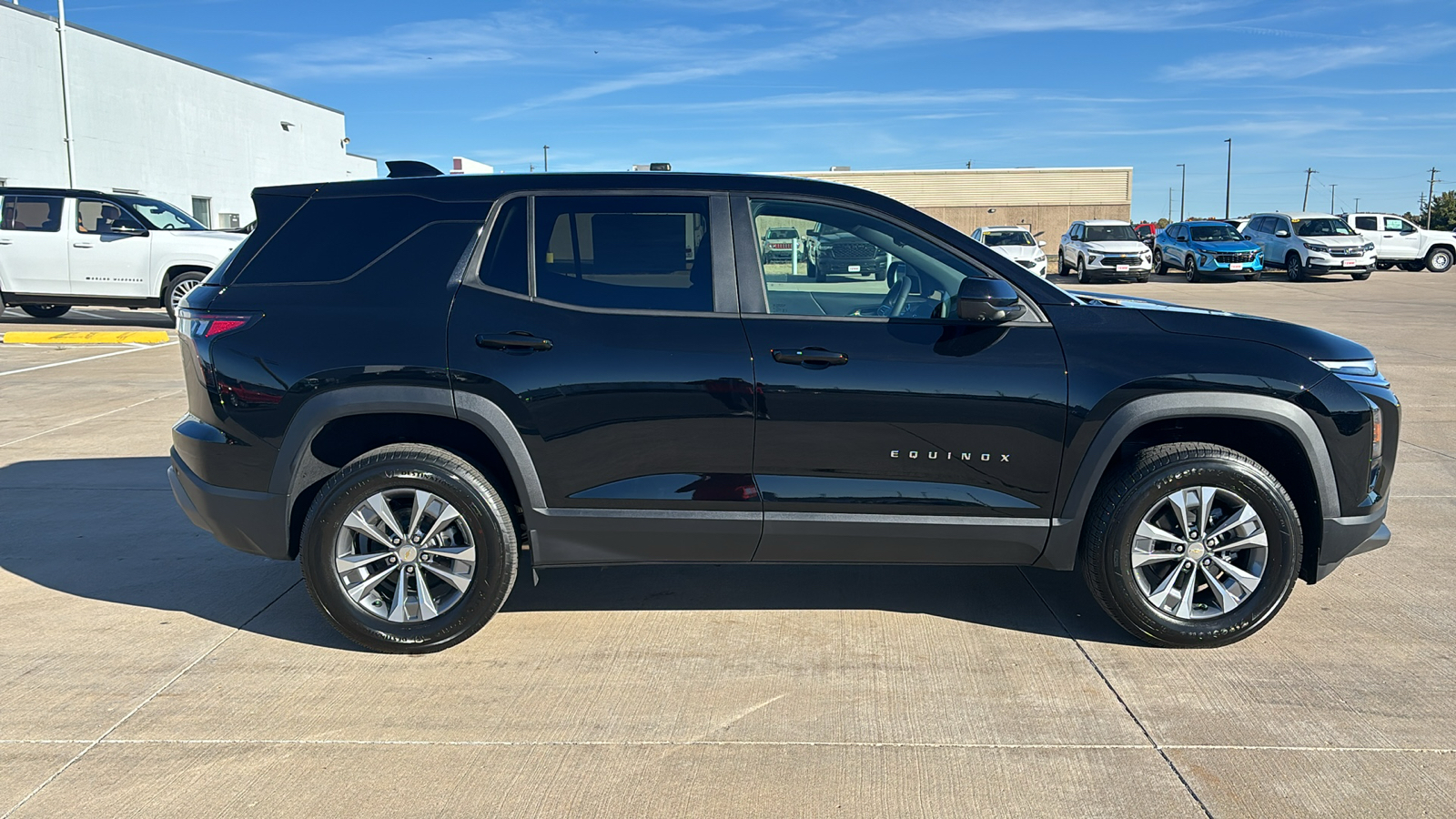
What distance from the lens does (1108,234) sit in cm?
3012

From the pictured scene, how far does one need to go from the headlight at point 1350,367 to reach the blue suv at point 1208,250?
27.5m

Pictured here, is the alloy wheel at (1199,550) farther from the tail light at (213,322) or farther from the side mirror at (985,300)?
the tail light at (213,322)

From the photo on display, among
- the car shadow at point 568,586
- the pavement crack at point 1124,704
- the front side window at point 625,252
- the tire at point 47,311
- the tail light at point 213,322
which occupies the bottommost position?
the pavement crack at point 1124,704

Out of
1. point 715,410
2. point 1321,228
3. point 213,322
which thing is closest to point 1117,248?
point 1321,228

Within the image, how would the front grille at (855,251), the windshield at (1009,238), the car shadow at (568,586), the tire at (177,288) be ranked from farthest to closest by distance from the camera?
the windshield at (1009,238) → the tire at (177,288) → the car shadow at (568,586) → the front grille at (855,251)

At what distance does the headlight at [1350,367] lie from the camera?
13.4 ft

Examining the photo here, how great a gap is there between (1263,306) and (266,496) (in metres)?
20.9

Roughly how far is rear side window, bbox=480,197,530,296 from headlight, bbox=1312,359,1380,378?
3.05 m

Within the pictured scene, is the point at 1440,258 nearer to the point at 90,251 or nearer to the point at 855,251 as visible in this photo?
the point at 90,251

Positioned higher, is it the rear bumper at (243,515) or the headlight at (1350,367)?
the headlight at (1350,367)

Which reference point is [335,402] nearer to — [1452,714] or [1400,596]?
[1452,714]

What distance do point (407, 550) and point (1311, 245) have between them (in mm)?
30779

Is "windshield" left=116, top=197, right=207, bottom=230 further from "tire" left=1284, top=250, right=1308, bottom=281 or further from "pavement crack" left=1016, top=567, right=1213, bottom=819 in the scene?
"tire" left=1284, top=250, right=1308, bottom=281

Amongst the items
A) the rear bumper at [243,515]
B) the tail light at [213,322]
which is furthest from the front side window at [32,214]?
the rear bumper at [243,515]
